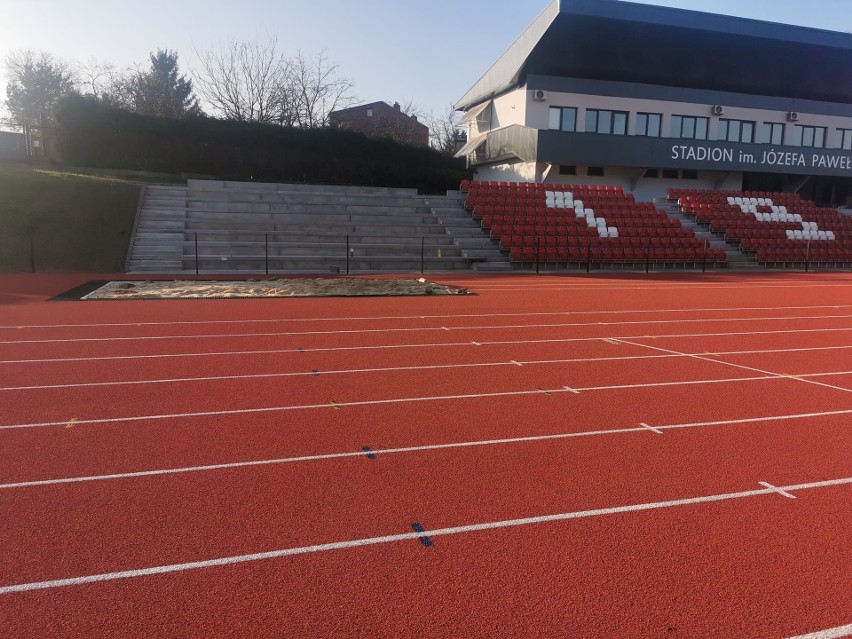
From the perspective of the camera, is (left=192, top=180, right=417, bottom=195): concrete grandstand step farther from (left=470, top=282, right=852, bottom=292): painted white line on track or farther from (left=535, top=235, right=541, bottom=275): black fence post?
(left=470, top=282, right=852, bottom=292): painted white line on track

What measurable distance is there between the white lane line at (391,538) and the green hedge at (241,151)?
107 ft

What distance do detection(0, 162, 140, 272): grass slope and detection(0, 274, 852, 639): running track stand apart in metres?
12.5

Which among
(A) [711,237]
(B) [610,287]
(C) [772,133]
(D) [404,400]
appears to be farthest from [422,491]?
(C) [772,133]

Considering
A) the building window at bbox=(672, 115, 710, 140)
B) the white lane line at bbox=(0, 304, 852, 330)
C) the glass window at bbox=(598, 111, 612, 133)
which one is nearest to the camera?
the white lane line at bbox=(0, 304, 852, 330)

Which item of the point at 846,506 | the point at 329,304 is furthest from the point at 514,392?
the point at 329,304

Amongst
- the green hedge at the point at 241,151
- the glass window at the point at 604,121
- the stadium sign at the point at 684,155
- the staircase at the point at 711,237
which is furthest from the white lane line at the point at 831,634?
the green hedge at the point at 241,151

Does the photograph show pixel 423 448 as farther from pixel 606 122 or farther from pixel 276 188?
pixel 606 122

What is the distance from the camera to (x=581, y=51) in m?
29.9

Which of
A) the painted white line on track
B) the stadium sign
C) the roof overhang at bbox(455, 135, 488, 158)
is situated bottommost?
the painted white line on track

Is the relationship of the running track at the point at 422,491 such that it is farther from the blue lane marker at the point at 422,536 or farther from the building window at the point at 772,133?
the building window at the point at 772,133

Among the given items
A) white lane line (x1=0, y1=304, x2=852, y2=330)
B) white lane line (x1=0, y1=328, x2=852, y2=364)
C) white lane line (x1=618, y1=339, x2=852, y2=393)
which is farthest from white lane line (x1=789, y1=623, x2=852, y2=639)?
white lane line (x1=0, y1=304, x2=852, y2=330)

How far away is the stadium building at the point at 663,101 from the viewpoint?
29.5 meters

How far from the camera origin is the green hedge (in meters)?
30.5

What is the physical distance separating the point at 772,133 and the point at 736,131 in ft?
7.79
